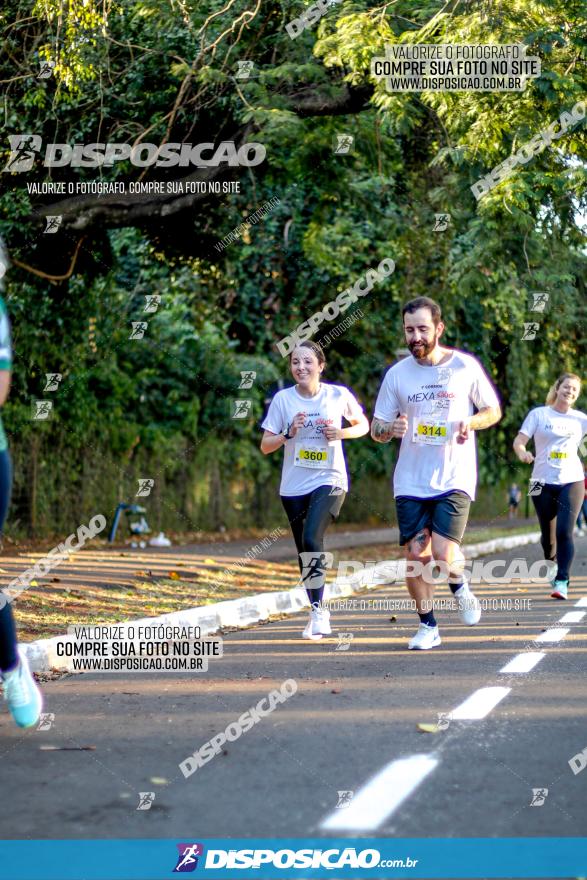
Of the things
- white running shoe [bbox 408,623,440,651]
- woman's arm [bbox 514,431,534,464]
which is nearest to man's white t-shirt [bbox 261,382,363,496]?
white running shoe [bbox 408,623,440,651]

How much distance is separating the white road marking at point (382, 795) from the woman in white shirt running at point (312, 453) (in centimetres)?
412

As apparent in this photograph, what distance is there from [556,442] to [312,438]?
11.0ft

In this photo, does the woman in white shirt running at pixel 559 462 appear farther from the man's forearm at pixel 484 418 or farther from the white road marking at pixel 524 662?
the man's forearm at pixel 484 418

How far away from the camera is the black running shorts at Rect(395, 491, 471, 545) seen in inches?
327

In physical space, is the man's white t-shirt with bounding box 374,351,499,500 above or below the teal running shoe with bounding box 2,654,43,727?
above

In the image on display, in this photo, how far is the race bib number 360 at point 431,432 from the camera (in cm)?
831

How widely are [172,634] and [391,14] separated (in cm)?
773

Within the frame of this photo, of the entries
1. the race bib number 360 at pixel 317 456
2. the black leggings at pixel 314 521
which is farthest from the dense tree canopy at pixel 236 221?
the black leggings at pixel 314 521

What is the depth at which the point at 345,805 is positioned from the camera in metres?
4.64

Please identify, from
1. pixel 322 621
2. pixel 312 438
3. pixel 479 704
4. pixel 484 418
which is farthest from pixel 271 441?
pixel 479 704

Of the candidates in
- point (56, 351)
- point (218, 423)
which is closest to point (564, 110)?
point (56, 351)

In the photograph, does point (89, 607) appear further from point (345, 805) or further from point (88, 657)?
point (345, 805)

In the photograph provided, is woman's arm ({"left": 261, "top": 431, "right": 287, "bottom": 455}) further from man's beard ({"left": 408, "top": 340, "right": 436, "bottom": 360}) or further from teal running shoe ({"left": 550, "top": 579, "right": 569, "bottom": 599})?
teal running shoe ({"left": 550, "top": 579, "right": 569, "bottom": 599})

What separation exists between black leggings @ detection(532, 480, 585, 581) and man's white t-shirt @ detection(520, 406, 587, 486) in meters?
0.09
